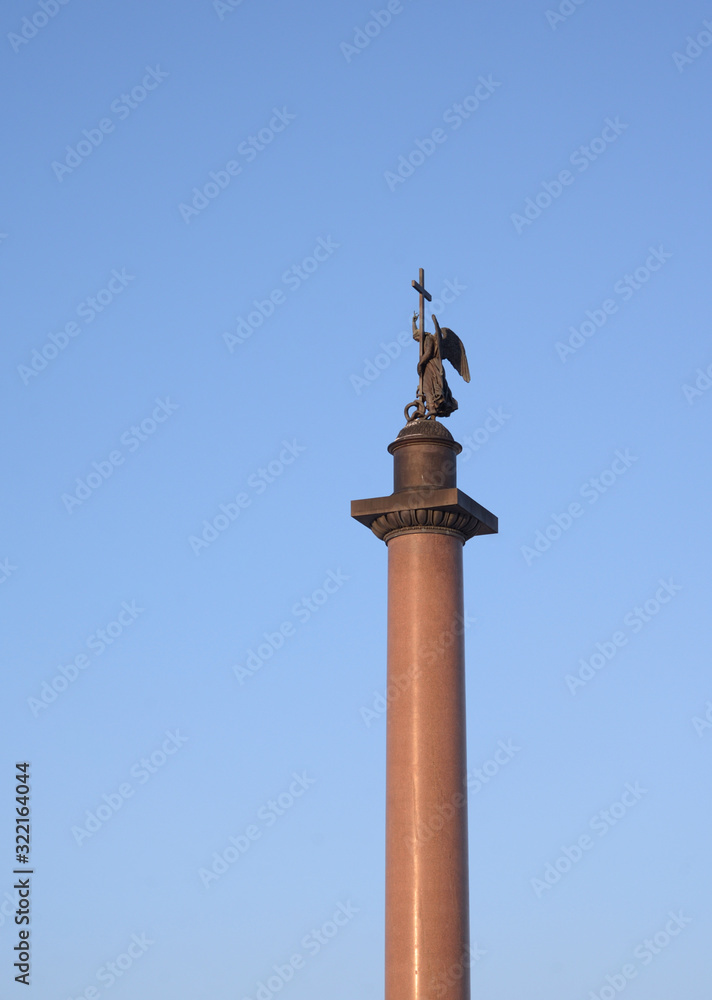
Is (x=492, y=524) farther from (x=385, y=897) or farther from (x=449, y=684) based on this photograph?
(x=385, y=897)

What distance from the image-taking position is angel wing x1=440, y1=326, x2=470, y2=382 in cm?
2278

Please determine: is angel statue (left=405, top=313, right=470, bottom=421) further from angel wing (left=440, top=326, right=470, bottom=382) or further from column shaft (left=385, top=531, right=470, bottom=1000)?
column shaft (left=385, top=531, right=470, bottom=1000)

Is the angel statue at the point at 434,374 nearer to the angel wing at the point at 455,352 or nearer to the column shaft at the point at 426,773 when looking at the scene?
the angel wing at the point at 455,352

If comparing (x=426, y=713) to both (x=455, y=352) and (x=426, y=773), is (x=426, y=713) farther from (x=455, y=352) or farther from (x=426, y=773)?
(x=455, y=352)

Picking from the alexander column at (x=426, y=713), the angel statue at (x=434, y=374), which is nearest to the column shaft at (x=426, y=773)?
the alexander column at (x=426, y=713)

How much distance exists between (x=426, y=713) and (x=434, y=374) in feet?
18.0

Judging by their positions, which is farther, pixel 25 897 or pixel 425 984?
pixel 25 897

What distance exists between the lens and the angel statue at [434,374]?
2202 cm

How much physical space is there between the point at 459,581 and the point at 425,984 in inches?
217

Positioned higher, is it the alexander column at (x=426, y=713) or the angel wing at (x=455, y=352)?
the angel wing at (x=455, y=352)

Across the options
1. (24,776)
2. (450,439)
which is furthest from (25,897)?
(450,439)

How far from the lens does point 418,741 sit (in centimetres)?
1970

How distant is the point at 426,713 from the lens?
19.8 metres

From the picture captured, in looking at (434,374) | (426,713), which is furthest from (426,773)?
(434,374)
